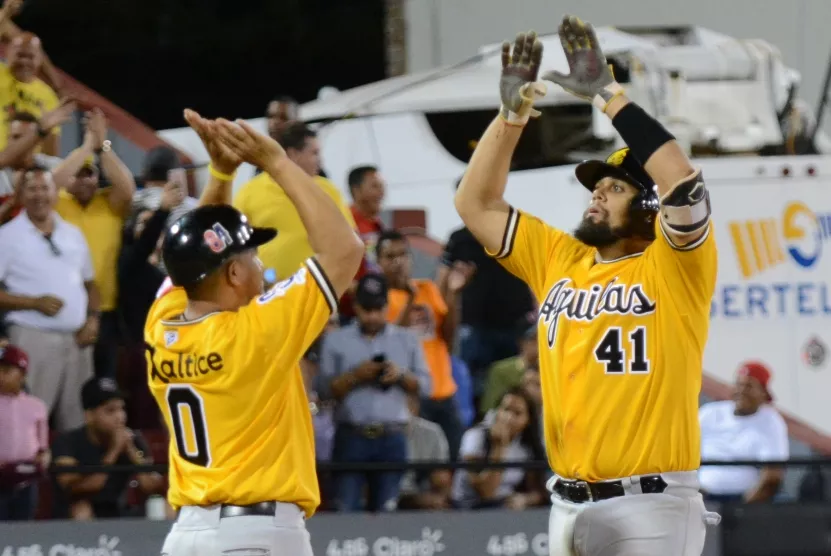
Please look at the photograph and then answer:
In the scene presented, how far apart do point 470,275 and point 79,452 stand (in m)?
2.70

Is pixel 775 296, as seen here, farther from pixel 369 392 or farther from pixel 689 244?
pixel 689 244

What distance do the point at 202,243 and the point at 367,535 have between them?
11.0 feet

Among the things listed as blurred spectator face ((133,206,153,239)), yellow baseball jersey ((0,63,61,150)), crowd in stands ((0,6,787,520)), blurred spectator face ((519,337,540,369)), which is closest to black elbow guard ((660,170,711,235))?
crowd in stands ((0,6,787,520))

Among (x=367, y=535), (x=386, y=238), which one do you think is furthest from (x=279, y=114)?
(x=367, y=535)

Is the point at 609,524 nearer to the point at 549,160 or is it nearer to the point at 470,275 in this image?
the point at 470,275

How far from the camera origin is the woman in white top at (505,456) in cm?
838

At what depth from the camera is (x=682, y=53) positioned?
1098 cm

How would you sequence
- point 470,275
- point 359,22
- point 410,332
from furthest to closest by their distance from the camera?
point 359,22 < point 470,275 < point 410,332

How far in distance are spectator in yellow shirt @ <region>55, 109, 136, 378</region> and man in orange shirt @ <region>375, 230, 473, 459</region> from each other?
4.94 feet

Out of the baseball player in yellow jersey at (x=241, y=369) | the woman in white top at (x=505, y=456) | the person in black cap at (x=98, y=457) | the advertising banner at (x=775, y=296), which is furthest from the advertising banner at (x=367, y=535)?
the baseball player in yellow jersey at (x=241, y=369)

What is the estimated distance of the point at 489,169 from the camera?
521cm

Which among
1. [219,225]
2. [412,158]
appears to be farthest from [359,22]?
[219,225]

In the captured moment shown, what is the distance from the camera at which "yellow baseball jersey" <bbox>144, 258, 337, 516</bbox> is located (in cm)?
468

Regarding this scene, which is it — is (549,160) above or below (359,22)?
below
